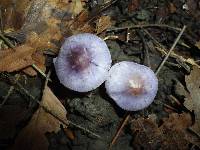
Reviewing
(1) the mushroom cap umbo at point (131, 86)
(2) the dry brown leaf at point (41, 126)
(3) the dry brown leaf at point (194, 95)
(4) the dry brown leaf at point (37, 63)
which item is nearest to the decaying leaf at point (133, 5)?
(1) the mushroom cap umbo at point (131, 86)

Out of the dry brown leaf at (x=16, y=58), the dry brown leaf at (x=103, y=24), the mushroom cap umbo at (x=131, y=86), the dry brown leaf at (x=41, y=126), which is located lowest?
the dry brown leaf at (x=41, y=126)

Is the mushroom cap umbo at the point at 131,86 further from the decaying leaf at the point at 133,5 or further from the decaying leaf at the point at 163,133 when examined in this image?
the decaying leaf at the point at 133,5

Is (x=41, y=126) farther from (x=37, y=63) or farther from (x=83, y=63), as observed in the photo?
(x=83, y=63)

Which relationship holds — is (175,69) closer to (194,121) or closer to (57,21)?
(194,121)

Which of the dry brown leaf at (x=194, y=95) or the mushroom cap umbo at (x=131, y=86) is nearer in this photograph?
the mushroom cap umbo at (x=131, y=86)

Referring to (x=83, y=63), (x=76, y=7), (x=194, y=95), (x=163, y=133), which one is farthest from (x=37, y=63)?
(x=194, y=95)

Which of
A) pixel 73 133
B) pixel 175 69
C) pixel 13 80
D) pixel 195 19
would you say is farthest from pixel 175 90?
pixel 13 80
